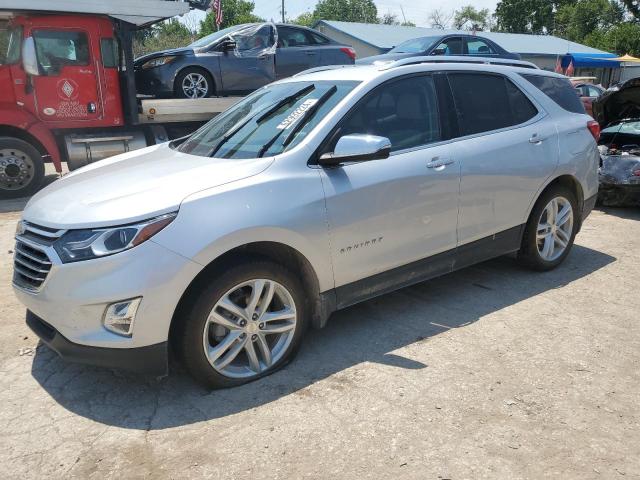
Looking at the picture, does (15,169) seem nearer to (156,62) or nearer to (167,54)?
(156,62)

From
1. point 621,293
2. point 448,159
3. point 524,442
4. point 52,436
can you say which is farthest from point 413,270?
point 52,436

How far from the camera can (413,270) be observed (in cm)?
384

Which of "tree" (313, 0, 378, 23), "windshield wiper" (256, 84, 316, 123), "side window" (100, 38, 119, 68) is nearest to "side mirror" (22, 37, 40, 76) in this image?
"side window" (100, 38, 119, 68)

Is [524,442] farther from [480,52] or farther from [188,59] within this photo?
[480,52]

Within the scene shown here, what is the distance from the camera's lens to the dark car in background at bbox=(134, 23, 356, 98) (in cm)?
978

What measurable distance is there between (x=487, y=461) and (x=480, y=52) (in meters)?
11.3

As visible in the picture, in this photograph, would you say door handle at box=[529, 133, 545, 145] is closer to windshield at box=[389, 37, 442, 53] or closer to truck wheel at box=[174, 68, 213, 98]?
truck wheel at box=[174, 68, 213, 98]

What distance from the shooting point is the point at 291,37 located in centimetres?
1073

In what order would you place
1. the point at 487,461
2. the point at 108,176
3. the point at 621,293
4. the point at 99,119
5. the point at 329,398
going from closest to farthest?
the point at 487,461 → the point at 329,398 → the point at 108,176 → the point at 621,293 → the point at 99,119

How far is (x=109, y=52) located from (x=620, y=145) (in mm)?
8117

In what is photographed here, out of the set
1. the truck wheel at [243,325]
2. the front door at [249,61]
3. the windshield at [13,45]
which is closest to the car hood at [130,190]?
the truck wheel at [243,325]

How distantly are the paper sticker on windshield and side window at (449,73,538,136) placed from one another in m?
1.15

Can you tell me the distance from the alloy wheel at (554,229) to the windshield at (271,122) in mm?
2255

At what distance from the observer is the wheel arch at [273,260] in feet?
9.52
